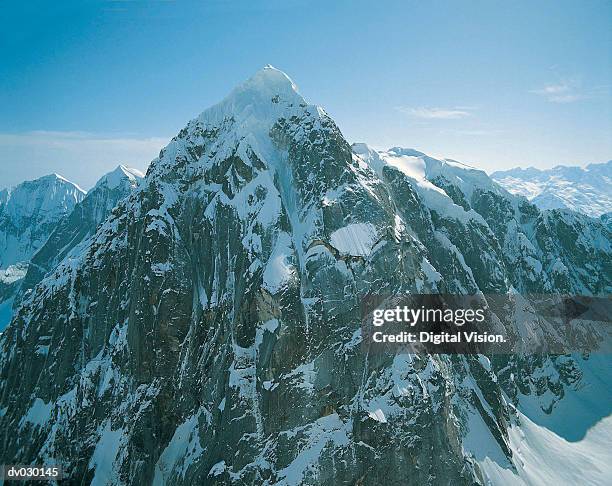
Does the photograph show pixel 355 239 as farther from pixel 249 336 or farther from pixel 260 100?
pixel 260 100

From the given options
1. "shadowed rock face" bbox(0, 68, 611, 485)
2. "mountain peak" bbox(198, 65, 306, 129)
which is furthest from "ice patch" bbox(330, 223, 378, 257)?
"mountain peak" bbox(198, 65, 306, 129)

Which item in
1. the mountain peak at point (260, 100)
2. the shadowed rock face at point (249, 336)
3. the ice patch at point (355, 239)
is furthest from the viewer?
the mountain peak at point (260, 100)

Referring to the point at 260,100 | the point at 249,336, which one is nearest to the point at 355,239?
the point at 249,336

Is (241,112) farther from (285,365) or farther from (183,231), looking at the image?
(285,365)

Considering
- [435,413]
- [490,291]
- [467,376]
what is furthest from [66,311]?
[490,291]

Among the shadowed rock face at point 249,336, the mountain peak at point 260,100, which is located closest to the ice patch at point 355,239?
the shadowed rock face at point 249,336

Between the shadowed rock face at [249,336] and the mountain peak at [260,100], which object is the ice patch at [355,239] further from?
the mountain peak at [260,100]

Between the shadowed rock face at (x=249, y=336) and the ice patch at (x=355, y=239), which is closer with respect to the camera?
the shadowed rock face at (x=249, y=336)

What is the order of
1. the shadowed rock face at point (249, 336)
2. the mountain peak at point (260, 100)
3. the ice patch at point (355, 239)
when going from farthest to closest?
the mountain peak at point (260, 100) < the ice patch at point (355, 239) < the shadowed rock face at point (249, 336)
